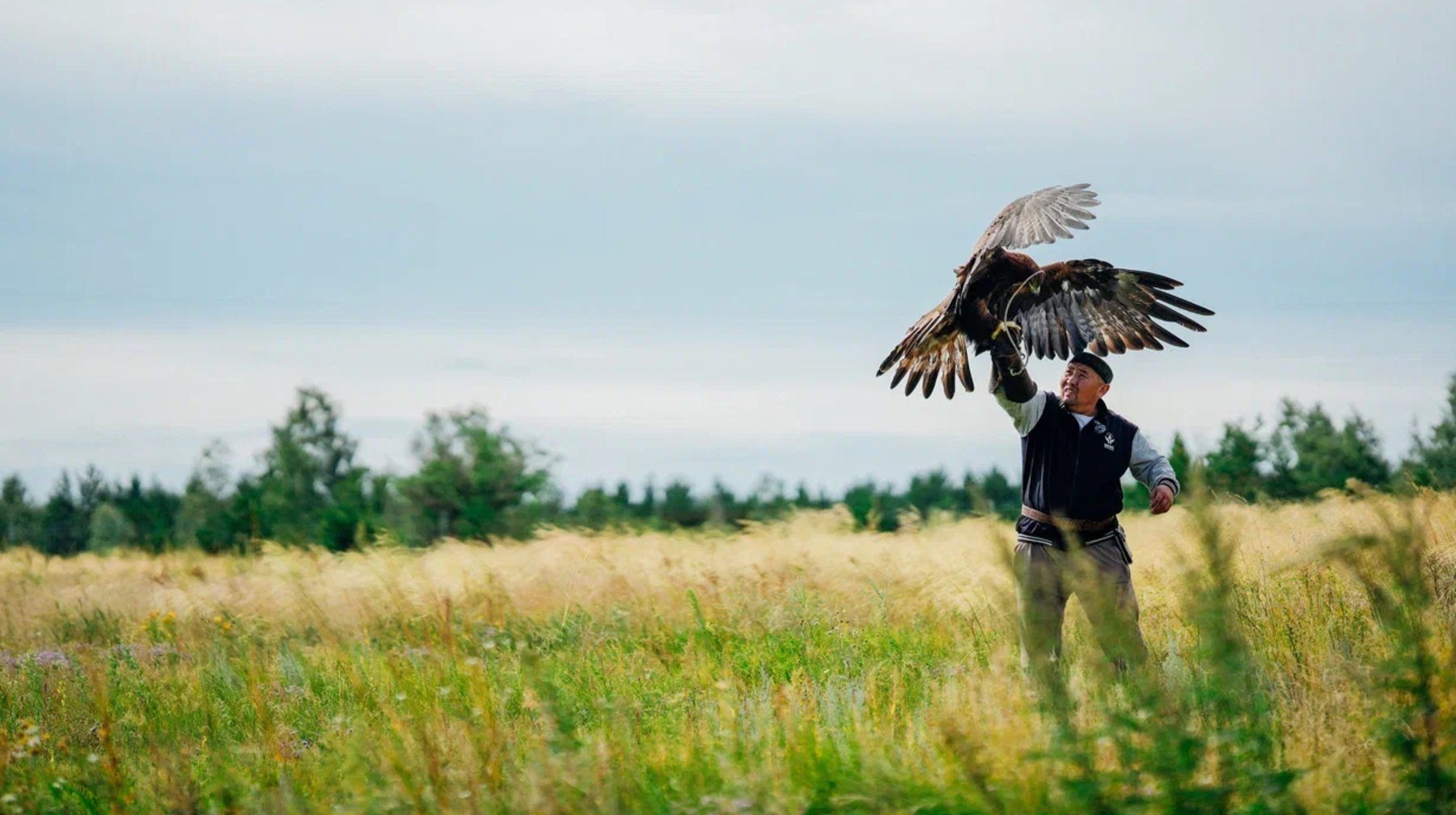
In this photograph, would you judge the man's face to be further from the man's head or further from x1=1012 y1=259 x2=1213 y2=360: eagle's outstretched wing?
x1=1012 y1=259 x2=1213 y2=360: eagle's outstretched wing

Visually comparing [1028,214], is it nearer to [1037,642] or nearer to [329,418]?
[1037,642]

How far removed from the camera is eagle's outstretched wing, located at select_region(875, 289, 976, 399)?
5371 mm

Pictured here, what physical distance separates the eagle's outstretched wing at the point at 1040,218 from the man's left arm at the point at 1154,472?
109 cm

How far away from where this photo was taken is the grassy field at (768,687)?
9.57 feet

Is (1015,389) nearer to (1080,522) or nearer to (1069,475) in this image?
(1069,475)

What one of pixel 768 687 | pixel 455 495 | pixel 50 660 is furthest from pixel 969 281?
pixel 455 495

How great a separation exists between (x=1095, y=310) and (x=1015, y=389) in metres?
0.89

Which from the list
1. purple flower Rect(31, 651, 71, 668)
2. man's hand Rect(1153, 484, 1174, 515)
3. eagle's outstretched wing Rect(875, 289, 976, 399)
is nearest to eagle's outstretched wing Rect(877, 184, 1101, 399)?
eagle's outstretched wing Rect(875, 289, 976, 399)

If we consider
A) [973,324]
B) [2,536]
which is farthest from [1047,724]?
[2,536]

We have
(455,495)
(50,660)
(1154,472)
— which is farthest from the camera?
(455,495)

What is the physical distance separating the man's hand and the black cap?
0.60 meters

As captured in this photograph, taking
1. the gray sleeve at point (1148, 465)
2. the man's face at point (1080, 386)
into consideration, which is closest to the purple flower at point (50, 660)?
the man's face at point (1080, 386)

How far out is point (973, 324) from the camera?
17.9 ft

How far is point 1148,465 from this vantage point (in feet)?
17.5
